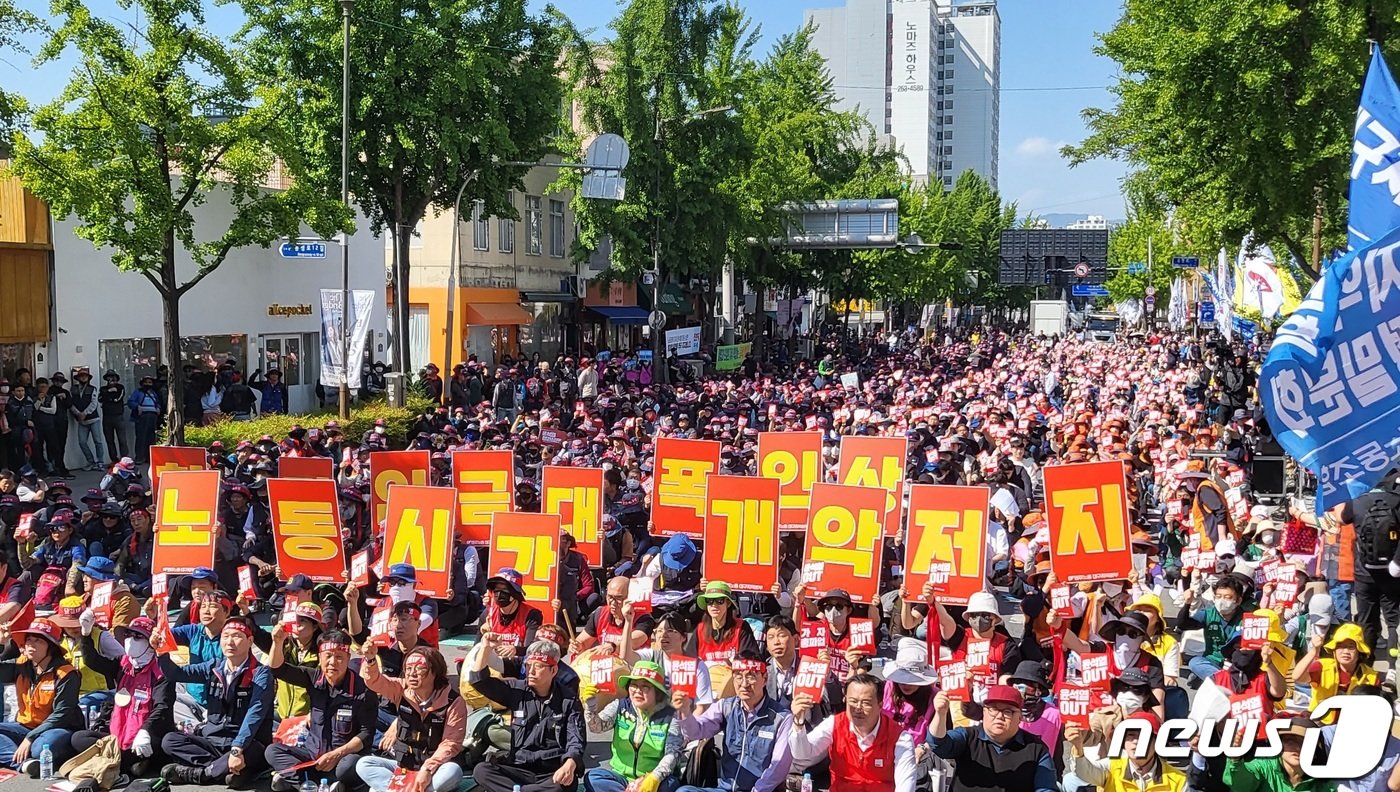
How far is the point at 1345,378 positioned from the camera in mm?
6512

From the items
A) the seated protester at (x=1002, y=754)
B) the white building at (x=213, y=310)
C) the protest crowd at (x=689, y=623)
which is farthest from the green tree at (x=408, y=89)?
the seated protester at (x=1002, y=754)

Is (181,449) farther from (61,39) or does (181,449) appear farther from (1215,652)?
(1215,652)

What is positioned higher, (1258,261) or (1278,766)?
(1258,261)

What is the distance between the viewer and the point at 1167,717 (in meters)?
7.75

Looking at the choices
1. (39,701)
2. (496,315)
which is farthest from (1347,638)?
(496,315)

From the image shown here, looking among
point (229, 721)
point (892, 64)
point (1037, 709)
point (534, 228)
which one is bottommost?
point (229, 721)

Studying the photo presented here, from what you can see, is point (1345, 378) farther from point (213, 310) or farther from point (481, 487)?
point (213, 310)

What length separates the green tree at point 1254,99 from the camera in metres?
18.2

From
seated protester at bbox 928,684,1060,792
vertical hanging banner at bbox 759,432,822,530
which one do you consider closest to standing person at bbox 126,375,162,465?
vertical hanging banner at bbox 759,432,822,530

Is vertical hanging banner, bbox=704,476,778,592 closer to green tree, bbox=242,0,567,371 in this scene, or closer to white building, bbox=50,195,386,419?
white building, bbox=50,195,386,419

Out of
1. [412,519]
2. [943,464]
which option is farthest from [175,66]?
[943,464]

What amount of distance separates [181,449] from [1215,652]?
10822 mm

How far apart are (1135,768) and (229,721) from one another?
5.84 m

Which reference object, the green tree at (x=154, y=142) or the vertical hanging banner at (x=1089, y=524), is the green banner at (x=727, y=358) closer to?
the green tree at (x=154, y=142)
